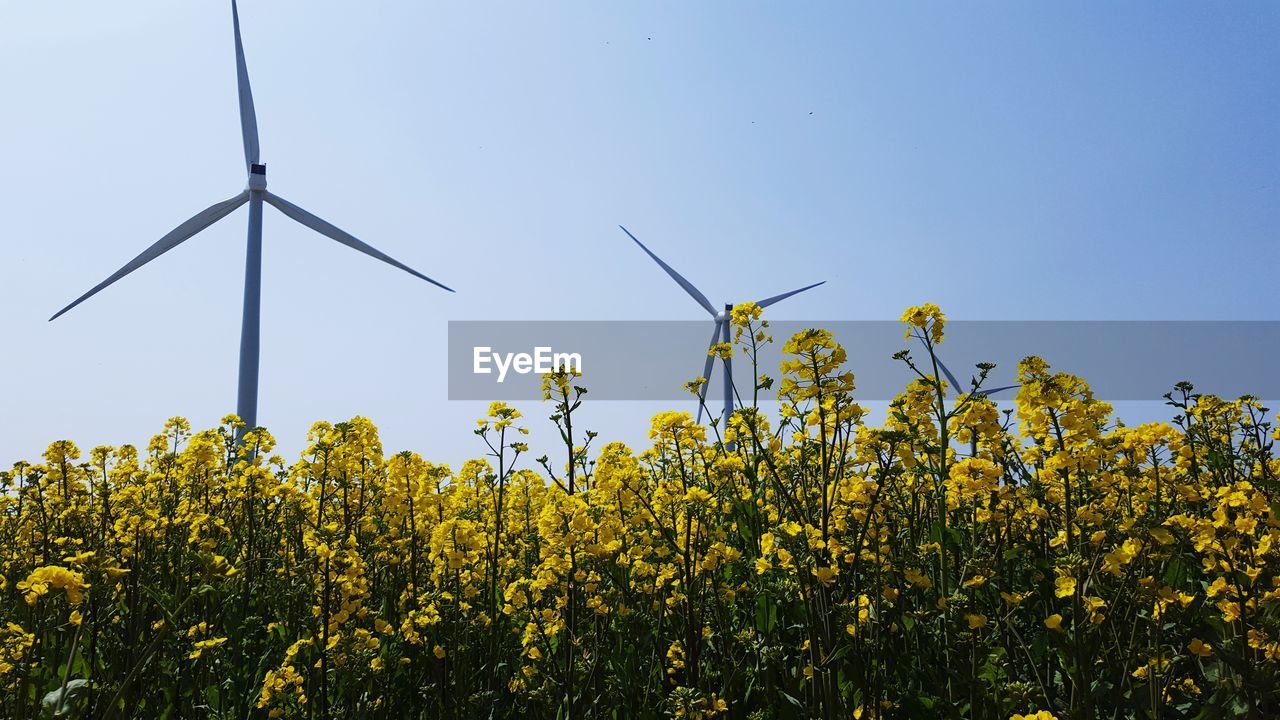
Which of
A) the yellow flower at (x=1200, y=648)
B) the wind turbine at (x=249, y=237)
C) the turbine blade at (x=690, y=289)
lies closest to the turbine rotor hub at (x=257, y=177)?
the wind turbine at (x=249, y=237)

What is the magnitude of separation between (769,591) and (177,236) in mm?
21584

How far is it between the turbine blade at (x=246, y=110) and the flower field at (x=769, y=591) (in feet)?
62.3

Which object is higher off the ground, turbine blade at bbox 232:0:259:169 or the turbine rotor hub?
turbine blade at bbox 232:0:259:169

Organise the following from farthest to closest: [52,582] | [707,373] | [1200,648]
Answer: [707,373]
[1200,648]
[52,582]

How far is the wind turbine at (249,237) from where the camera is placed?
18.9 m

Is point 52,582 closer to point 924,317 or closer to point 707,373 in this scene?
point 924,317

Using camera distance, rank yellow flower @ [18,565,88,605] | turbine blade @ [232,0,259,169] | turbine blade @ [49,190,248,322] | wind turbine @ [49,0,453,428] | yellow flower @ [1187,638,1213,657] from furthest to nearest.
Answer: turbine blade @ [232,0,259,169] < turbine blade @ [49,190,248,322] < wind turbine @ [49,0,453,428] < yellow flower @ [1187,638,1213,657] < yellow flower @ [18,565,88,605]

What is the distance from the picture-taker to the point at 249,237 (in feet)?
66.0

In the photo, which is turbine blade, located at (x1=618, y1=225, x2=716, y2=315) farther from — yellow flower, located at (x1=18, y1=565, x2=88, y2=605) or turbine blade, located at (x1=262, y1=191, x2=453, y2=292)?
yellow flower, located at (x1=18, y1=565, x2=88, y2=605)

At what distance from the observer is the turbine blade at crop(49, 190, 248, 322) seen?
67.5ft

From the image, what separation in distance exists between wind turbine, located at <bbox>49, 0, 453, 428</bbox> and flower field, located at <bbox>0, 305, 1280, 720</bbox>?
43.3 feet

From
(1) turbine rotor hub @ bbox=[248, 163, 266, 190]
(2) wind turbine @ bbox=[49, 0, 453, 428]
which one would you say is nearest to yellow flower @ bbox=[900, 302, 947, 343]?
(2) wind turbine @ bbox=[49, 0, 453, 428]

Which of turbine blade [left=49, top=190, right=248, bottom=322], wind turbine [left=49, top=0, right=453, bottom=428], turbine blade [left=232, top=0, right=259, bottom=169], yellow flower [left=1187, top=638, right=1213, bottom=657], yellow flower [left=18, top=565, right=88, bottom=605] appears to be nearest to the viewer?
yellow flower [left=18, top=565, right=88, bottom=605]

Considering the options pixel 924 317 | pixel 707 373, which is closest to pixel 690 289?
pixel 707 373
